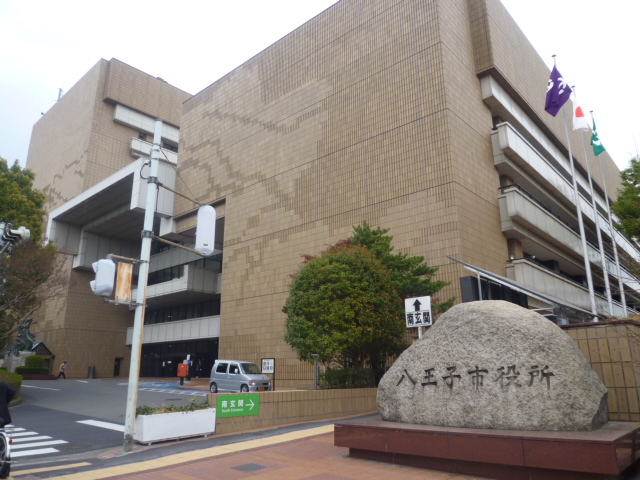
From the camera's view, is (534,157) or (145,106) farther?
(145,106)

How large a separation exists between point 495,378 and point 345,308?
8707 millimetres

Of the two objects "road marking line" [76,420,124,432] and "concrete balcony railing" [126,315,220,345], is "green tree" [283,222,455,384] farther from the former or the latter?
"concrete balcony railing" [126,315,220,345]

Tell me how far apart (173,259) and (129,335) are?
28.2 ft

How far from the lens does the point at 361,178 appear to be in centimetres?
2611

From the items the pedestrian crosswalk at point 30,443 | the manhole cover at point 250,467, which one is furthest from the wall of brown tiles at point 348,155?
the manhole cover at point 250,467

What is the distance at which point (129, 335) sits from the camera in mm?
44812

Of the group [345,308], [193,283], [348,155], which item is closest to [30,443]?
[345,308]

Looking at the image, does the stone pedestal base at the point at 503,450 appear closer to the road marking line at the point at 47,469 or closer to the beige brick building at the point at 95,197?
the road marking line at the point at 47,469

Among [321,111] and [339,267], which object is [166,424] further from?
[321,111]

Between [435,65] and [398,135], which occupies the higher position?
[435,65]

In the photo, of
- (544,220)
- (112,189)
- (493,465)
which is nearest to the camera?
(493,465)

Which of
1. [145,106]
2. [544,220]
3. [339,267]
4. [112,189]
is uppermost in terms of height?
[145,106]

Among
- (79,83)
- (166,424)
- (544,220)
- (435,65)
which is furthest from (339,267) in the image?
(79,83)

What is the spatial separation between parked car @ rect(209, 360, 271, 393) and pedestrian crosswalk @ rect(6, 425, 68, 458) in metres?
10.1
